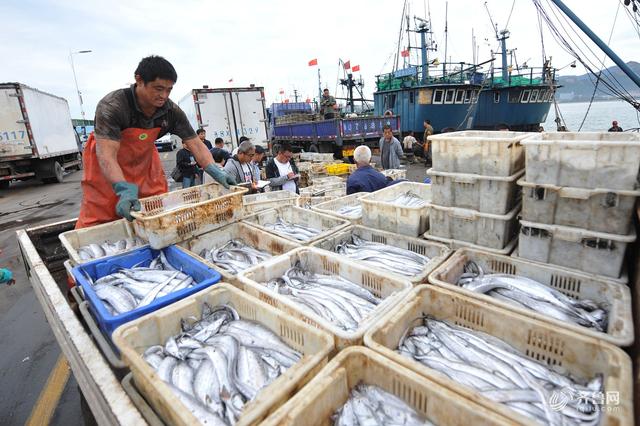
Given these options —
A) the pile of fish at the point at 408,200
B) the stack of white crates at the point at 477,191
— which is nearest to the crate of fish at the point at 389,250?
the stack of white crates at the point at 477,191

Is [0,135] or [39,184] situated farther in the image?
[39,184]

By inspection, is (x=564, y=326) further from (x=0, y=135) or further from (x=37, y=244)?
(x=0, y=135)

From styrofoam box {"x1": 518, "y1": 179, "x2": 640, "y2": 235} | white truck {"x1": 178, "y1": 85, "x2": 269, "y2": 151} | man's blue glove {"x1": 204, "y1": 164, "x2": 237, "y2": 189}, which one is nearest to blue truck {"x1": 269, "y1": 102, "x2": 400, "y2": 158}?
white truck {"x1": 178, "y1": 85, "x2": 269, "y2": 151}

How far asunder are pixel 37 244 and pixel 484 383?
15.8 ft

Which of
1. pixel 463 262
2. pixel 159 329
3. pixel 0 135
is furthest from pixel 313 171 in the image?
pixel 0 135

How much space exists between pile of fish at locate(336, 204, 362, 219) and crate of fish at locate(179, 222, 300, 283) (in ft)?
3.54

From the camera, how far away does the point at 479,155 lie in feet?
9.41

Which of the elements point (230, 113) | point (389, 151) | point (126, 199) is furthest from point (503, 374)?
point (230, 113)

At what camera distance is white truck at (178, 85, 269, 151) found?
42.6ft

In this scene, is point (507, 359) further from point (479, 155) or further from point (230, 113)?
point (230, 113)

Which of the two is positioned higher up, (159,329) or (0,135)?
(0,135)

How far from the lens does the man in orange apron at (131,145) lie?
10.8ft

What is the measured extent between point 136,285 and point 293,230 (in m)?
1.79

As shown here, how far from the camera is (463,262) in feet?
9.68
